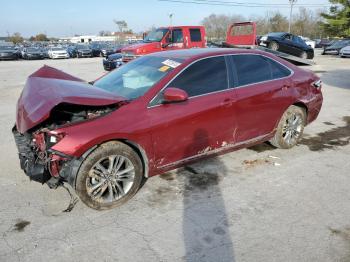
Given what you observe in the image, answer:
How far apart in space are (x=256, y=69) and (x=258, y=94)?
40cm

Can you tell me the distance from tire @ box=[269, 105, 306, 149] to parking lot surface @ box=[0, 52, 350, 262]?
1.25 feet

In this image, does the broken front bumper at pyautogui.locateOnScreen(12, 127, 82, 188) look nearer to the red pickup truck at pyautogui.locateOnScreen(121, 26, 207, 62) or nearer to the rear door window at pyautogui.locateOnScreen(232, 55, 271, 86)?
the rear door window at pyautogui.locateOnScreen(232, 55, 271, 86)

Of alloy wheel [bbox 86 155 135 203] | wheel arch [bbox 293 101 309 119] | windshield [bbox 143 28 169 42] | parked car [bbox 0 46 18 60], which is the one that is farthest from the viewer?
parked car [bbox 0 46 18 60]

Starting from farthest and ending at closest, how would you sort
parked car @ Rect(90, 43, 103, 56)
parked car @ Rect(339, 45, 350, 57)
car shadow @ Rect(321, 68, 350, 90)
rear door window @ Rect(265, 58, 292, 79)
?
parked car @ Rect(90, 43, 103, 56)
parked car @ Rect(339, 45, 350, 57)
car shadow @ Rect(321, 68, 350, 90)
rear door window @ Rect(265, 58, 292, 79)

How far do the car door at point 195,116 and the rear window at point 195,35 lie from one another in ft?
36.5

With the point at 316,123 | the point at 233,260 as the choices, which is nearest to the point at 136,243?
the point at 233,260

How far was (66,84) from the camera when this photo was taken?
157 inches

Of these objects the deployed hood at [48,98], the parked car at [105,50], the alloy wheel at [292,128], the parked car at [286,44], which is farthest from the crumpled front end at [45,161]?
the parked car at [105,50]

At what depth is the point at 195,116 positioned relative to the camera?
13.3 ft

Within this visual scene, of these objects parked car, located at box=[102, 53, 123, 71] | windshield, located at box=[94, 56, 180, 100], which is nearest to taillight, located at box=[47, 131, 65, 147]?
windshield, located at box=[94, 56, 180, 100]

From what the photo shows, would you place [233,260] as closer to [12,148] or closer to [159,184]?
[159,184]

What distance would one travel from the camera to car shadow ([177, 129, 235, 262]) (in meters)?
2.99

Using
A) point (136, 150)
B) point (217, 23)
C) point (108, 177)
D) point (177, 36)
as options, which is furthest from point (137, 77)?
point (217, 23)

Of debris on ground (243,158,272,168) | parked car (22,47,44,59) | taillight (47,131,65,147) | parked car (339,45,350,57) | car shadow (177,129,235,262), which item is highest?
taillight (47,131,65,147)
